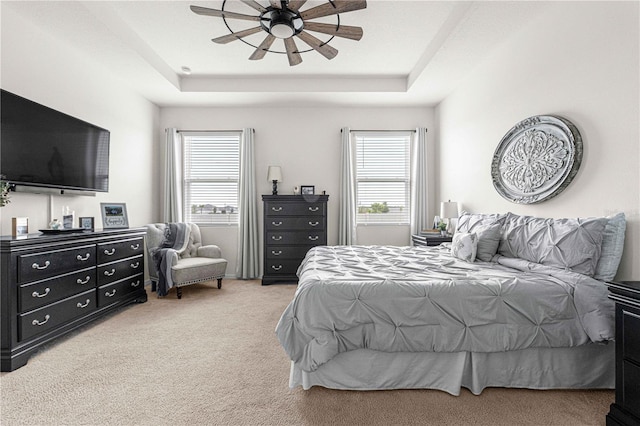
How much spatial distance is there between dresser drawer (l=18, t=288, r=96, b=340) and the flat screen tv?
3.67ft

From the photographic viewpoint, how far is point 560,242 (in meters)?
2.29

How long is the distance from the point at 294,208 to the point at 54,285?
306 centimetres

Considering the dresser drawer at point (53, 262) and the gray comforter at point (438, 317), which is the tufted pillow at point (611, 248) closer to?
the gray comforter at point (438, 317)

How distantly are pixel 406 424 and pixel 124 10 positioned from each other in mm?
4238

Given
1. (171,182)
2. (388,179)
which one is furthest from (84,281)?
(388,179)

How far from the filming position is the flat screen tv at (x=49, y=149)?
2648mm

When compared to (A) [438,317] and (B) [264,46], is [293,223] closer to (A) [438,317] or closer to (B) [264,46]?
(B) [264,46]

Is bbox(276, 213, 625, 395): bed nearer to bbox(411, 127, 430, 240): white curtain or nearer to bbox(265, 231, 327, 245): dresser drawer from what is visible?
bbox(265, 231, 327, 245): dresser drawer

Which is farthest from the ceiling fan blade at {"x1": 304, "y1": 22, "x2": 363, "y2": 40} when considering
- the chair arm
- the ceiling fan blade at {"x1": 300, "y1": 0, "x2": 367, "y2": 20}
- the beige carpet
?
the chair arm

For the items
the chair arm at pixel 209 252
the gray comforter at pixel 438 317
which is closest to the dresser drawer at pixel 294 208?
the chair arm at pixel 209 252

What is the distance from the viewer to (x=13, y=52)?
2.80 metres

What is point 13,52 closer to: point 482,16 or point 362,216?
point 482,16

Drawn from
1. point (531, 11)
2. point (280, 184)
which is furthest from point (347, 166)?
point (531, 11)

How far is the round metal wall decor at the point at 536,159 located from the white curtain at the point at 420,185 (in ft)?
6.08
